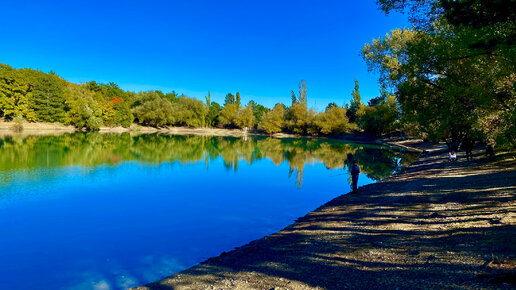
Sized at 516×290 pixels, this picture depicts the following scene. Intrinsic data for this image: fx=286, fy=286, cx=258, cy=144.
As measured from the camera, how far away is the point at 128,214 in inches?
552

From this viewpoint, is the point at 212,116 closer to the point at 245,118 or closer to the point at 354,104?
the point at 245,118

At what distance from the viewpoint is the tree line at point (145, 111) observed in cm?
7306

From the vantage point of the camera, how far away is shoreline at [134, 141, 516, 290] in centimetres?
574

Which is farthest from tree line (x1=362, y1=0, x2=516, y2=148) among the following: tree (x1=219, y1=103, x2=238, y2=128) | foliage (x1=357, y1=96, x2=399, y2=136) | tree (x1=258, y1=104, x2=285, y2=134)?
tree (x1=219, y1=103, x2=238, y2=128)

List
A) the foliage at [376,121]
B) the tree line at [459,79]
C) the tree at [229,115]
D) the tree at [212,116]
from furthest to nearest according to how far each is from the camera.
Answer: the tree at [212,116]
the tree at [229,115]
the foliage at [376,121]
the tree line at [459,79]

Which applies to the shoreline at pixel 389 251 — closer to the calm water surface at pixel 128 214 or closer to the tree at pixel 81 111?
the calm water surface at pixel 128 214

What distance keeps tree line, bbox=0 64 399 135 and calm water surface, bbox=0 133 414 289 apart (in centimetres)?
4496

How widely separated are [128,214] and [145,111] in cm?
9318

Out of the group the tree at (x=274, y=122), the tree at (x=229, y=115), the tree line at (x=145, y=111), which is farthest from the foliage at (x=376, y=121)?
the tree at (x=229, y=115)

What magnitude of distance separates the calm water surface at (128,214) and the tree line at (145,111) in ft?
148

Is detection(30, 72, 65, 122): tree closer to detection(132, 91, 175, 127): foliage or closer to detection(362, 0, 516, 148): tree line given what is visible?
detection(132, 91, 175, 127): foliage

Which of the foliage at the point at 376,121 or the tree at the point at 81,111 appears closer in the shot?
the foliage at the point at 376,121

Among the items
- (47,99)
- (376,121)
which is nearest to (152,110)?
(47,99)

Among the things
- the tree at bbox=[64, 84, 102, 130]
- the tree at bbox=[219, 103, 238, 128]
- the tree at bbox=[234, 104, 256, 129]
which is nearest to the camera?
the tree at bbox=[64, 84, 102, 130]
